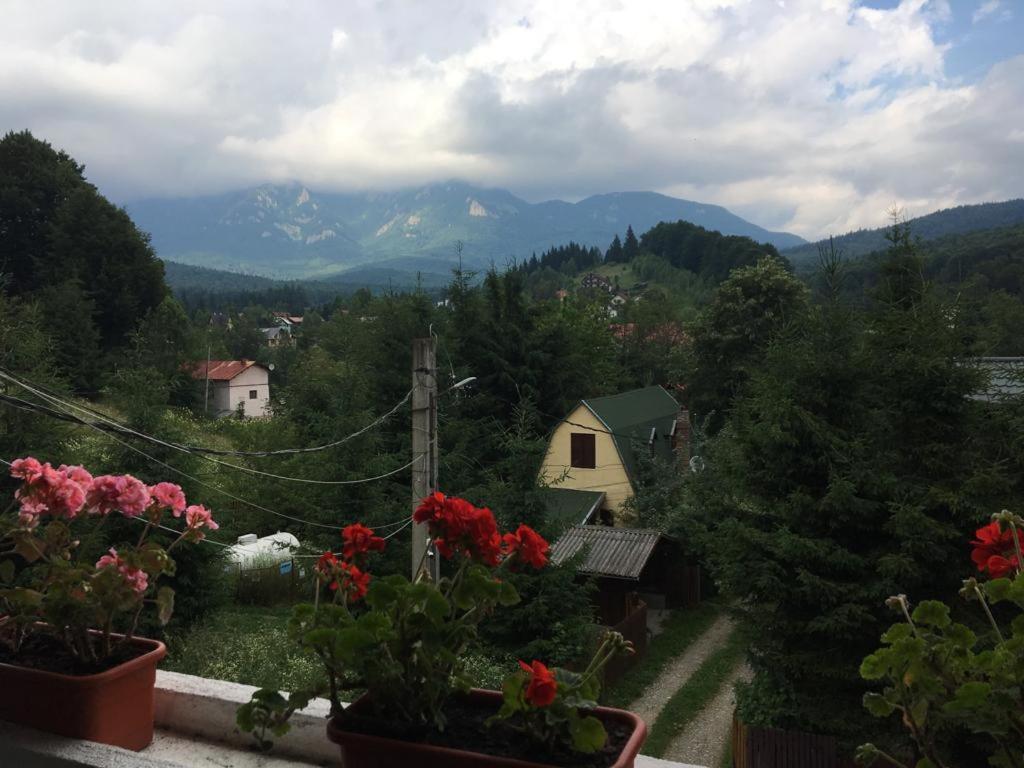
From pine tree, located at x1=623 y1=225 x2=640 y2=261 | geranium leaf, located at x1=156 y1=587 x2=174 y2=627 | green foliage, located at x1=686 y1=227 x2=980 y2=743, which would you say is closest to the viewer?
geranium leaf, located at x1=156 y1=587 x2=174 y2=627

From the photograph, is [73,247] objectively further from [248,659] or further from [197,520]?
[197,520]

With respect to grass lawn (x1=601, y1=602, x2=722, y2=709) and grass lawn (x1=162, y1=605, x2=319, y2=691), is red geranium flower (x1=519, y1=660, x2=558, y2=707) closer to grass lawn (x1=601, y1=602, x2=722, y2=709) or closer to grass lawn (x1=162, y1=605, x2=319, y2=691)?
grass lawn (x1=162, y1=605, x2=319, y2=691)

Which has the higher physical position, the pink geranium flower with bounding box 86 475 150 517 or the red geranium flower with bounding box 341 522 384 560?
the pink geranium flower with bounding box 86 475 150 517

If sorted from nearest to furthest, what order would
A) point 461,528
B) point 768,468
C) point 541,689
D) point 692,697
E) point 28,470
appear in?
point 541,689
point 461,528
point 28,470
point 768,468
point 692,697

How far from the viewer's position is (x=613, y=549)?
60.0 ft

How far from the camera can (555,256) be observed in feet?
449

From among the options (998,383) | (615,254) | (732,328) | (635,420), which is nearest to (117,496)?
(998,383)

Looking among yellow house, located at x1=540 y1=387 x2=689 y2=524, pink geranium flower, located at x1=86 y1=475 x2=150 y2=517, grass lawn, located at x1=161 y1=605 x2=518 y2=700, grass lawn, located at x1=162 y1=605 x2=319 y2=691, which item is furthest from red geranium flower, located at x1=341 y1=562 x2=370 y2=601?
yellow house, located at x1=540 y1=387 x2=689 y2=524

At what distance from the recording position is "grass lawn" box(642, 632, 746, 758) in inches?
482

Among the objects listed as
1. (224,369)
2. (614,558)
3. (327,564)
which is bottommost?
(614,558)

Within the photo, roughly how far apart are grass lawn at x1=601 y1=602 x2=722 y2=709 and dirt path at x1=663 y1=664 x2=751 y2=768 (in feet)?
4.16

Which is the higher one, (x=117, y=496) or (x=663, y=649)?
(x=117, y=496)

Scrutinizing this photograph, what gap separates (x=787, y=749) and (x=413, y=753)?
358 inches

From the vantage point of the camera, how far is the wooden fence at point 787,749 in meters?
8.62
